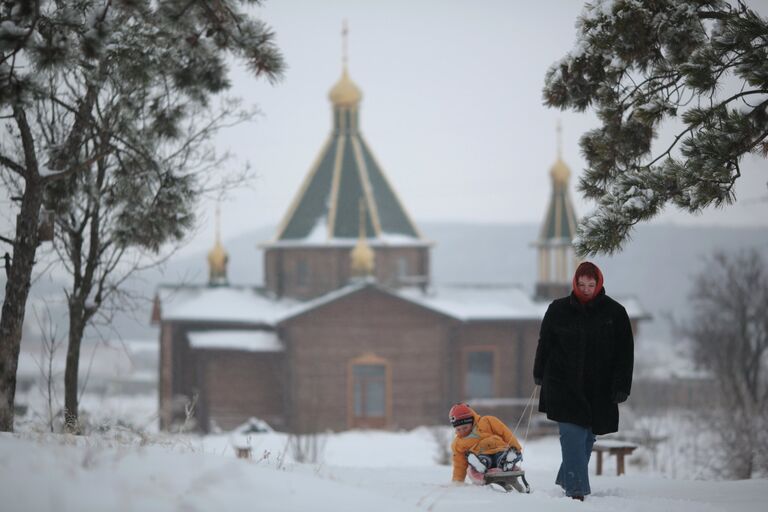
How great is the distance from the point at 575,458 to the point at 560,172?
32533mm

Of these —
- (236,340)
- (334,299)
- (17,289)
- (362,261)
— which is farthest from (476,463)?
(362,261)

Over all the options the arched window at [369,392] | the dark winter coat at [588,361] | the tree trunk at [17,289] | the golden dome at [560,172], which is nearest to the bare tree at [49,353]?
the tree trunk at [17,289]

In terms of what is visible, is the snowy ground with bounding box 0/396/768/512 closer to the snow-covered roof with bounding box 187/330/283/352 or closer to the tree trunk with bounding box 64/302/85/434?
the tree trunk with bounding box 64/302/85/434

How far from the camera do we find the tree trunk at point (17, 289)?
8586mm

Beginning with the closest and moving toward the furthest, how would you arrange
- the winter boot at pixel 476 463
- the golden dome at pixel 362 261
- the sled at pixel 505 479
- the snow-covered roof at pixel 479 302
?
the sled at pixel 505 479, the winter boot at pixel 476 463, the golden dome at pixel 362 261, the snow-covered roof at pixel 479 302

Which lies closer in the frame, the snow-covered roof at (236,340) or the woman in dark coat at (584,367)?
the woman in dark coat at (584,367)

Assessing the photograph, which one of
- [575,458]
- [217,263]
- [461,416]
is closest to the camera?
[575,458]

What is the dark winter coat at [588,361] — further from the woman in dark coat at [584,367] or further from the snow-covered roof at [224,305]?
the snow-covered roof at [224,305]

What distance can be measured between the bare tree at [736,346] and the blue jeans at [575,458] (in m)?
15.8

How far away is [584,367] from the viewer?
22.9ft

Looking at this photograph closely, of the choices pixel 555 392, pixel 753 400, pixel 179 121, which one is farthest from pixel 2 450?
pixel 753 400

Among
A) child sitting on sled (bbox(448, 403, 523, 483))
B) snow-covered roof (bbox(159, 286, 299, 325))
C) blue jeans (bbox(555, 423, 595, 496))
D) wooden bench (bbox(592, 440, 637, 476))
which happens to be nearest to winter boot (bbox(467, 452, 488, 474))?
child sitting on sled (bbox(448, 403, 523, 483))

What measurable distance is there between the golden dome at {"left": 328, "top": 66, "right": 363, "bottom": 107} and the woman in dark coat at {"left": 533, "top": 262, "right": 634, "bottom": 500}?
30.1 m

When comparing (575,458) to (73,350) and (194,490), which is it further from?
(73,350)
